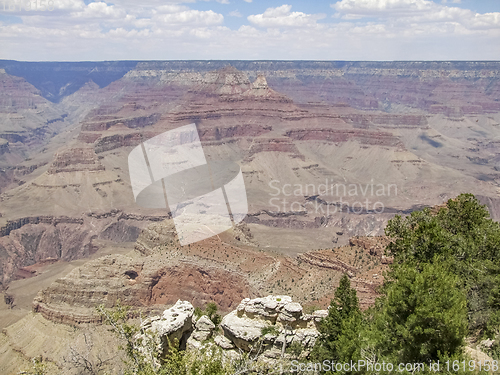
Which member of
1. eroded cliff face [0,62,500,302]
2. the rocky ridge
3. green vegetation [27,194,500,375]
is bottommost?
eroded cliff face [0,62,500,302]

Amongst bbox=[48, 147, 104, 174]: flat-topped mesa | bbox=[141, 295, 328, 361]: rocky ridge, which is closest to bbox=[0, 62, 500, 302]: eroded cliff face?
bbox=[48, 147, 104, 174]: flat-topped mesa

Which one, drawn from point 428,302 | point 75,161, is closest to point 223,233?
point 428,302

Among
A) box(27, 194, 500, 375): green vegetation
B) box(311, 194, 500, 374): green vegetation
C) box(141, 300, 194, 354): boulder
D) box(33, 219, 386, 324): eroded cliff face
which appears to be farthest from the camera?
box(33, 219, 386, 324): eroded cliff face

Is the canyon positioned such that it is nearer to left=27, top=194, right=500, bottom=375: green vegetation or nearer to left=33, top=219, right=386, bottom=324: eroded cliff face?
left=33, top=219, right=386, bottom=324: eroded cliff face

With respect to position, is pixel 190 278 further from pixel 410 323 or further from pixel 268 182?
pixel 268 182

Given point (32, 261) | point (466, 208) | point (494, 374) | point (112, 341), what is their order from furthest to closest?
1. point (32, 261)
2. point (112, 341)
3. point (466, 208)
4. point (494, 374)

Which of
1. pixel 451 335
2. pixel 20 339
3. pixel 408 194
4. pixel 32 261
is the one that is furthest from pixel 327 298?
pixel 408 194

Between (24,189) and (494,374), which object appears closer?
→ (494,374)

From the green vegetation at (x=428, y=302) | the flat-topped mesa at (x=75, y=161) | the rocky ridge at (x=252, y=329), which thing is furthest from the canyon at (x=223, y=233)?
the rocky ridge at (x=252, y=329)

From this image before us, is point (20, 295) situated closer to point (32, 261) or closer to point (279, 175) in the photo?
point (32, 261)
